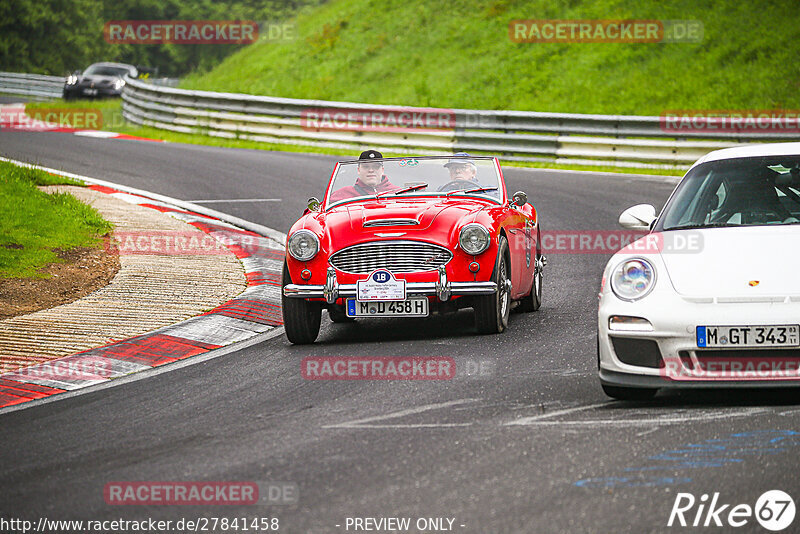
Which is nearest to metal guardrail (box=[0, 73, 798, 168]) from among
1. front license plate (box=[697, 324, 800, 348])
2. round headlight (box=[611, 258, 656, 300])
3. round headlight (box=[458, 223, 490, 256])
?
round headlight (box=[458, 223, 490, 256])

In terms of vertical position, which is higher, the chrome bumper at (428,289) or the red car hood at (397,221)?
the red car hood at (397,221)

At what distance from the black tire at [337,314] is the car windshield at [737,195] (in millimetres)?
2782

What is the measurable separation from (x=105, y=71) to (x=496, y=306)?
31.8m

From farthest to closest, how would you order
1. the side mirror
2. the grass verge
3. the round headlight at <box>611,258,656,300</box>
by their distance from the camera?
the grass verge, the side mirror, the round headlight at <box>611,258,656,300</box>

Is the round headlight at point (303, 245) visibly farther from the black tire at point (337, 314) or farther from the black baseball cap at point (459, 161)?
the black baseball cap at point (459, 161)

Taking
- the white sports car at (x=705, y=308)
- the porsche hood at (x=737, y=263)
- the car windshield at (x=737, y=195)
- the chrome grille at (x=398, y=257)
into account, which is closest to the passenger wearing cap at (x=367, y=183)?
the chrome grille at (x=398, y=257)

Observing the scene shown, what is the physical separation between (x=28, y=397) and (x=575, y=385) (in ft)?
11.1

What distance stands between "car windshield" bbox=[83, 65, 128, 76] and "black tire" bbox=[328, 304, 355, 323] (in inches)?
1171

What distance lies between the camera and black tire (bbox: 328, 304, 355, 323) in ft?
29.1

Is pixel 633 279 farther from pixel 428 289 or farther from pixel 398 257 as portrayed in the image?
pixel 398 257

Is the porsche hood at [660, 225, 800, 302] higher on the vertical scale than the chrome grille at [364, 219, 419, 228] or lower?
lower

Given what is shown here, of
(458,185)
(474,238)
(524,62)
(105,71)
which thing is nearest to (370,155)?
(458,185)

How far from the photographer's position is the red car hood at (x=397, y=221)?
879 centimetres

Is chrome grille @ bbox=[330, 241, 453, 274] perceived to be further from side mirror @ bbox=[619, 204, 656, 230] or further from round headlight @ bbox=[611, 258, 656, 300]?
round headlight @ bbox=[611, 258, 656, 300]
